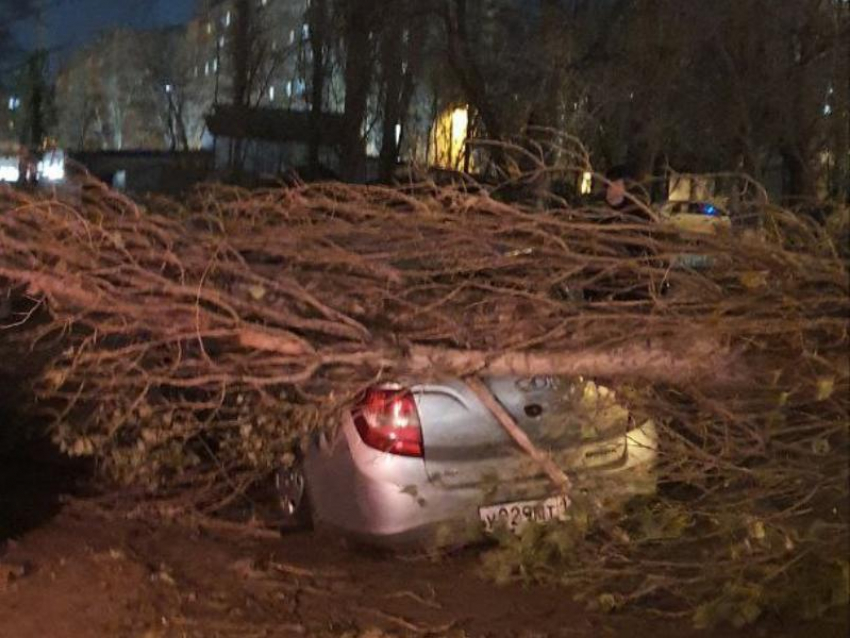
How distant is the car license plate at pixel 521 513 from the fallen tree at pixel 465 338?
161mm

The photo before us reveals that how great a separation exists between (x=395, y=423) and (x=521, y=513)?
2.33 feet

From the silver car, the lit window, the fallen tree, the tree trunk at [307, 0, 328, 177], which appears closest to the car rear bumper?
the silver car

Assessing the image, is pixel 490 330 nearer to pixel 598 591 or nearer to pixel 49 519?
pixel 598 591

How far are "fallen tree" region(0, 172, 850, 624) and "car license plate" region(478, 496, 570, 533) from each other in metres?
0.16

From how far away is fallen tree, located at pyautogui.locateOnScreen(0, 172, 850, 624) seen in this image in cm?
486

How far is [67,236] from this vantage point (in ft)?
21.1

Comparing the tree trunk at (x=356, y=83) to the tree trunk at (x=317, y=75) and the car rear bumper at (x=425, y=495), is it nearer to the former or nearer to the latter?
the tree trunk at (x=317, y=75)

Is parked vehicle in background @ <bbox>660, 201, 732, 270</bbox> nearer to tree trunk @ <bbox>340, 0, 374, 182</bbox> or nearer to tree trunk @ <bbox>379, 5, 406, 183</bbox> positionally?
tree trunk @ <bbox>379, 5, 406, 183</bbox>

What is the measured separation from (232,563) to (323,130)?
24911 mm

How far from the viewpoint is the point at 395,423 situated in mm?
6012

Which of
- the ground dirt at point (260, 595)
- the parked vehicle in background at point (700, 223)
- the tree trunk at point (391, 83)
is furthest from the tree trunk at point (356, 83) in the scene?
the parked vehicle in background at point (700, 223)

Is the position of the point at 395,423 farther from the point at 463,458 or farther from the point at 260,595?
the point at 260,595

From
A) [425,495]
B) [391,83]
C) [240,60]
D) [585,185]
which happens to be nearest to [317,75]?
[391,83]

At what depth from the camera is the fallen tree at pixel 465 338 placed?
15.9 feet
